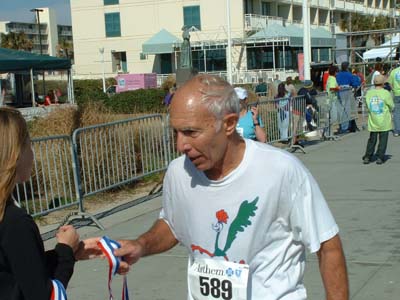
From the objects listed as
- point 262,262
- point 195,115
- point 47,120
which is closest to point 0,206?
point 195,115

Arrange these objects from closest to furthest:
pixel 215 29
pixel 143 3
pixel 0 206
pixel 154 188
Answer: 1. pixel 0 206
2. pixel 154 188
3. pixel 215 29
4. pixel 143 3

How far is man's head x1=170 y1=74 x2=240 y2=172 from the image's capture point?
261cm

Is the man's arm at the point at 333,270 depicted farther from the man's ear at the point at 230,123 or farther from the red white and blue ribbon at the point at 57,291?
the red white and blue ribbon at the point at 57,291

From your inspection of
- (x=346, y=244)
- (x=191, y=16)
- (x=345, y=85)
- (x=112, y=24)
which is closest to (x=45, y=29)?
(x=112, y=24)

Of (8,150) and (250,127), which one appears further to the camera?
(250,127)

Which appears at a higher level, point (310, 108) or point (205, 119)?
point (205, 119)

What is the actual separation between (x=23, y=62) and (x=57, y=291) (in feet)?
60.7

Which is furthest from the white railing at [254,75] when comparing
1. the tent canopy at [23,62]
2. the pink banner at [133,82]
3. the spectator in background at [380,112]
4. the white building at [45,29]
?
the white building at [45,29]

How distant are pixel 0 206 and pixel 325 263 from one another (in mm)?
1284

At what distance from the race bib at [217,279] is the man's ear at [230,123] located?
0.53m

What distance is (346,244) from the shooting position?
672cm

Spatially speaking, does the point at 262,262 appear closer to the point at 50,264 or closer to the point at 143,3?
the point at 50,264

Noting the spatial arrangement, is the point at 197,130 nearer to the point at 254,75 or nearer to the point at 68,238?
the point at 68,238

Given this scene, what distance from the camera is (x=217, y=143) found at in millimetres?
2648
